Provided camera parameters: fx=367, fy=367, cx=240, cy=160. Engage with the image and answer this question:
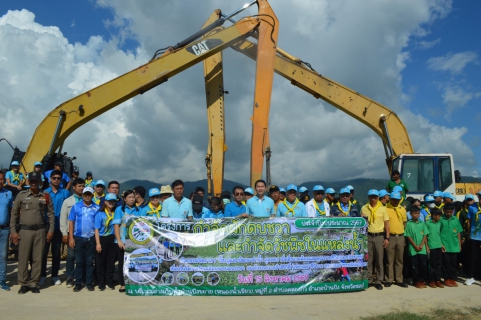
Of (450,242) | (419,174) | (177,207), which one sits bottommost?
(450,242)

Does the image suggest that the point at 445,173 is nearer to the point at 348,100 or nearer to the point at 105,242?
A: the point at 348,100

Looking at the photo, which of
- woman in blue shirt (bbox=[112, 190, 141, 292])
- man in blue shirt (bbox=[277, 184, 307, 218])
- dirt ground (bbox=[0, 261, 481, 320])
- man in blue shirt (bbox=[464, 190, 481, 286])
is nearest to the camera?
dirt ground (bbox=[0, 261, 481, 320])

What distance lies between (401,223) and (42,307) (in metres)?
6.35

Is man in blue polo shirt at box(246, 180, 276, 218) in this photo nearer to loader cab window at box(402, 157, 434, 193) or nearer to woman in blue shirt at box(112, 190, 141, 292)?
woman in blue shirt at box(112, 190, 141, 292)

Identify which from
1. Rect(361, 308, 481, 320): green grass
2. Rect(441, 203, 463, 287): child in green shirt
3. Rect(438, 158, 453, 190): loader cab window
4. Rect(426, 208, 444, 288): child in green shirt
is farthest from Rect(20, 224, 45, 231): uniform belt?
Rect(438, 158, 453, 190): loader cab window

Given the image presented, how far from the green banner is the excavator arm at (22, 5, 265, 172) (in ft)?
17.4

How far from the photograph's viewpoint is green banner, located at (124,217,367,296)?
239 inches

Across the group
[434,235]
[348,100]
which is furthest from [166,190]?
[348,100]

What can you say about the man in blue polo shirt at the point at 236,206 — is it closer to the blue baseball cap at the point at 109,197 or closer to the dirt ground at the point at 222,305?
the dirt ground at the point at 222,305

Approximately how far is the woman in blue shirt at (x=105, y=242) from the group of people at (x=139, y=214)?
2 cm

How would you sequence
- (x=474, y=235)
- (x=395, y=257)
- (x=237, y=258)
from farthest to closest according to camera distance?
(x=474, y=235)
(x=395, y=257)
(x=237, y=258)

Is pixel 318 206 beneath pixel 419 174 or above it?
beneath

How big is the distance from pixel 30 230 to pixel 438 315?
664cm

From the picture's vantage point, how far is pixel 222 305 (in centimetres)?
552
